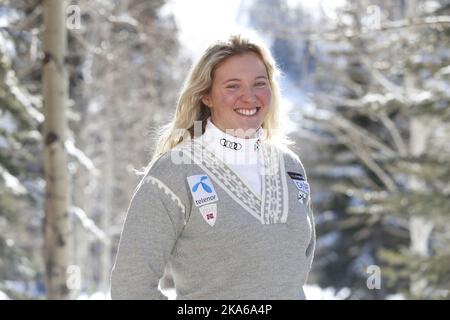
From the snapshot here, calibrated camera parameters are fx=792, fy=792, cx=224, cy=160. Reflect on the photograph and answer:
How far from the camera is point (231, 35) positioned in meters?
2.88

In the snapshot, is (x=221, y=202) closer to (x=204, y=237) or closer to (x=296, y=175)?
(x=204, y=237)

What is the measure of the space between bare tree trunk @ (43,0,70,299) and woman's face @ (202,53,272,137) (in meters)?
3.34

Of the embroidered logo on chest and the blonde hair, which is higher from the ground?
the blonde hair

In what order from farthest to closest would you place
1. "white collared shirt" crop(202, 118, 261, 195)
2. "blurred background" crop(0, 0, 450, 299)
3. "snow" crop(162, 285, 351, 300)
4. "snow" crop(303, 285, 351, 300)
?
"blurred background" crop(0, 0, 450, 299) → "snow" crop(303, 285, 351, 300) → "snow" crop(162, 285, 351, 300) → "white collared shirt" crop(202, 118, 261, 195)

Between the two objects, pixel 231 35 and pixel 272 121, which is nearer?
pixel 231 35

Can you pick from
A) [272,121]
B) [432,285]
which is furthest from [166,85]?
[272,121]

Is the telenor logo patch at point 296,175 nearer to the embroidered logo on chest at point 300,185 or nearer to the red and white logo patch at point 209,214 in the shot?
the embroidered logo on chest at point 300,185

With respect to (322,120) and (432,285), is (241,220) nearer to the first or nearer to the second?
(432,285)

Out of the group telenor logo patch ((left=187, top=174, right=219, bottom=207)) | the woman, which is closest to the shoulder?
the woman

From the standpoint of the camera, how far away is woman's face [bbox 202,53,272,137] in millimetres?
2832

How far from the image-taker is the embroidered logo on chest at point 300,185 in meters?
2.88

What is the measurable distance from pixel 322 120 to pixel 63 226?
11.5 metres

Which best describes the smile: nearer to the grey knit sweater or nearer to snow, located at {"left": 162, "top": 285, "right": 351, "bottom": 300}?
the grey knit sweater

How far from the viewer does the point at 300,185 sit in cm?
291
